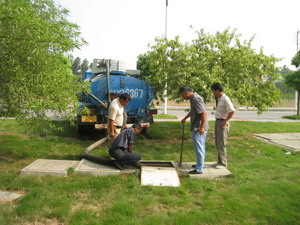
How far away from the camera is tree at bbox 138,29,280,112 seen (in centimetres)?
723

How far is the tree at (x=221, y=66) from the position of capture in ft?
23.7

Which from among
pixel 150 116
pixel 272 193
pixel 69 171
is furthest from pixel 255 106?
pixel 69 171

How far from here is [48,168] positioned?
4883 mm

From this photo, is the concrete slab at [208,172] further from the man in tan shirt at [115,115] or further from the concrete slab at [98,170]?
the man in tan shirt at [115,115]

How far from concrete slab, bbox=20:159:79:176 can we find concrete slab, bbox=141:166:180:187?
1.43 meters

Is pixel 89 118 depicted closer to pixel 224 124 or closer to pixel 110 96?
pixel 110 96

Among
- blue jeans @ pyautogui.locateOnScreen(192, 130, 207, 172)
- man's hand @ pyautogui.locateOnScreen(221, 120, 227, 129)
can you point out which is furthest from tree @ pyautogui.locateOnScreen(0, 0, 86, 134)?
man's hand @ pyautogui.locateOnScreen(221, 120, 227, 129)

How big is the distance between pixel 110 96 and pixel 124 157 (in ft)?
10.2

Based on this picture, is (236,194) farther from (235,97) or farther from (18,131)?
(18,131)

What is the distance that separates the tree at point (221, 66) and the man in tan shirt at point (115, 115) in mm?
2518

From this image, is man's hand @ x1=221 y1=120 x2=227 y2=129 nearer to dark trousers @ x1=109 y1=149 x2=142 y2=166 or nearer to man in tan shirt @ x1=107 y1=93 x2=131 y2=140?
dark trousers @ x1=109 y1=149 x2=142 y2=166

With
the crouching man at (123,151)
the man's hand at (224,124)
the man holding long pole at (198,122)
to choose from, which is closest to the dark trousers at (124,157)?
the crouching man at (123,151)

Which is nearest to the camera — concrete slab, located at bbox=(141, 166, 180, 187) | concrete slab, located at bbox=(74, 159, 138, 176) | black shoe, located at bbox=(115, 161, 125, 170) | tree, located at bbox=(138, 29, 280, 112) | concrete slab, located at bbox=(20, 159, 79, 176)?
concrete slab, located at bbox=(141, 166, 180, 187)

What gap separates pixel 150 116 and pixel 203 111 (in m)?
3.85
